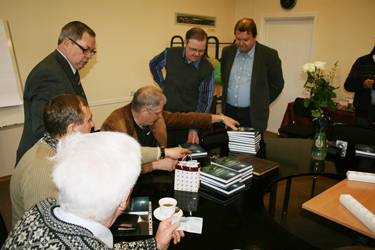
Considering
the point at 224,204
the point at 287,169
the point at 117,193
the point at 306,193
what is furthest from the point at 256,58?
the point at 117,193

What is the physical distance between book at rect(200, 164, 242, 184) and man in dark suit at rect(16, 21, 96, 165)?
114 cm

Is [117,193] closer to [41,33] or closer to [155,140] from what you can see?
[155,140]

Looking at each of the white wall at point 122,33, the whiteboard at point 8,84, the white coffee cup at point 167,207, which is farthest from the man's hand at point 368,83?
the whiteboard at point 8,84

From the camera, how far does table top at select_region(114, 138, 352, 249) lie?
1216mm

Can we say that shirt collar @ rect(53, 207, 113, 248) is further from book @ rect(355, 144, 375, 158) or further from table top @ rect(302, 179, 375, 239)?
book @ rect(355, 144, 375, 158)

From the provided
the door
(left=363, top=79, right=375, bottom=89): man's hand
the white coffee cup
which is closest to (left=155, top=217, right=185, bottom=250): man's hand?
the white coffee cup

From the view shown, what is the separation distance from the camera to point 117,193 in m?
0.87

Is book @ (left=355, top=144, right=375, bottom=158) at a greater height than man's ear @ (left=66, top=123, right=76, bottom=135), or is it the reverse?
man's ear @ (left=66, top=123, right=76, bottom=135)

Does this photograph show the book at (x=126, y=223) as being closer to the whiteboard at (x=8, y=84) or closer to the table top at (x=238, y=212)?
the table top at (x=238, y=212)

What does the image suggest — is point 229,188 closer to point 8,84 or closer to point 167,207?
point 167,207

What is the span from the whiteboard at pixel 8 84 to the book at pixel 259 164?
9.56 ft

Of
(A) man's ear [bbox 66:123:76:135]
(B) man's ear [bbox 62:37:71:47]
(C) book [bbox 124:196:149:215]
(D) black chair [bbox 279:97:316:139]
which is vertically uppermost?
(B) man's ear [bbox 62:37:71:47]

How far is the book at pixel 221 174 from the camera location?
1.63m

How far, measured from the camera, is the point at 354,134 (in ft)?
9.00
